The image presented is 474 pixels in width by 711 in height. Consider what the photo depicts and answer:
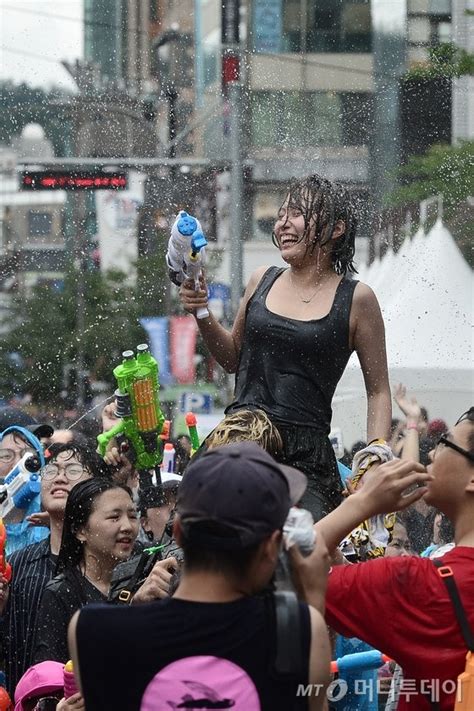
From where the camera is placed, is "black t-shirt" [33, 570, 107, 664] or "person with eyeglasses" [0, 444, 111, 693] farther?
"person with eyeglasses" [0, 444, 111, 693]

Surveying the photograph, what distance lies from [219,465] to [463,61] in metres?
9.32

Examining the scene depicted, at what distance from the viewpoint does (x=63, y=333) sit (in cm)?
1638

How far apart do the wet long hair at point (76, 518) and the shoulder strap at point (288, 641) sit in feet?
7.06

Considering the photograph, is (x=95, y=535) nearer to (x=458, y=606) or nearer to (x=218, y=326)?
(x=218, y=326)

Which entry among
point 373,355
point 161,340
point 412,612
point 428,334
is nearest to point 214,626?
point 412,612

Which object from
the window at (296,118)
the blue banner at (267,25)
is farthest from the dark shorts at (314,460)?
the blue banner at (267,25)

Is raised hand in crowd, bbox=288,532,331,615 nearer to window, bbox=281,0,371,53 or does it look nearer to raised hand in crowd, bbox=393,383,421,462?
raised hand in crowd, bbox=393,383,421,462

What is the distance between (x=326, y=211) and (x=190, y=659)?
2.30 metres

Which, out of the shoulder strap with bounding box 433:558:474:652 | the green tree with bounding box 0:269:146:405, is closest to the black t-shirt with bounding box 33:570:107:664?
the shoulder strap with bounding box 433:558:474:652

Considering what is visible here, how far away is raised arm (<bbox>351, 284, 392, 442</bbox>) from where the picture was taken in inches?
179

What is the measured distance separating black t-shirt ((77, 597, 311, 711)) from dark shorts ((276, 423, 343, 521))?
1.61 m

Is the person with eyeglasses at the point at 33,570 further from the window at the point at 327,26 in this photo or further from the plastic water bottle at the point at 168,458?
the window at the point at 327,26

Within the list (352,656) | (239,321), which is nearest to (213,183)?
(239,321)

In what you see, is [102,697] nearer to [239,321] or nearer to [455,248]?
[239,321]
